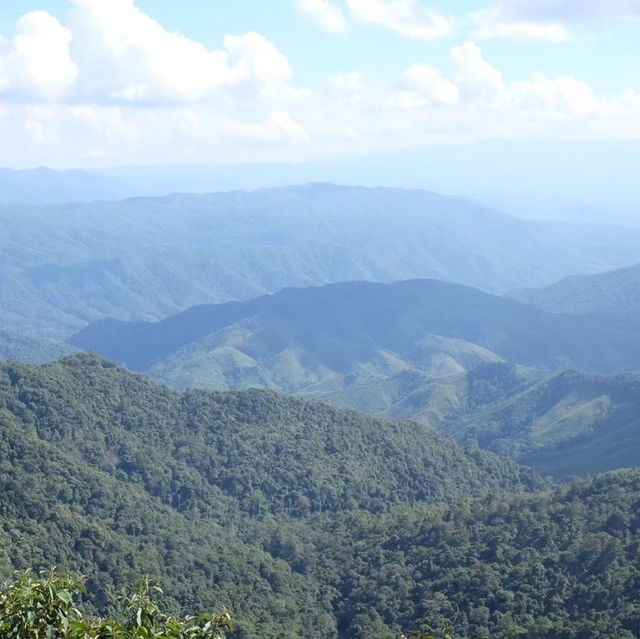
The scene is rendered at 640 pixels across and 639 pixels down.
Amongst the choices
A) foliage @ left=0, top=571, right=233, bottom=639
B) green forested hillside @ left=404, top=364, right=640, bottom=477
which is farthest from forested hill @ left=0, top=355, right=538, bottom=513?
foliage @ left=0, top=571, right=233, bottom=639

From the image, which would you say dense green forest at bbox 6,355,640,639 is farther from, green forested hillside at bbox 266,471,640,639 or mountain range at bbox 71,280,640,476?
mountain range at bbox 71,280,640,476

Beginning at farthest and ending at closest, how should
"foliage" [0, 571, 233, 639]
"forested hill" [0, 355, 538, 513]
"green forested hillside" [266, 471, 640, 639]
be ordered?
"forested hill" [0, 355, 538, 513]
"green forested hillside" [266, 471, 640, 639]
"foliage" [0, 571, 233, 639]

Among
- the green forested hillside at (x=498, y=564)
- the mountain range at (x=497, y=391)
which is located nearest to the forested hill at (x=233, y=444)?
the green forested hillside at (x=498, y=564)

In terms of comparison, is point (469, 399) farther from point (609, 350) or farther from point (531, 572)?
point (531, 572)

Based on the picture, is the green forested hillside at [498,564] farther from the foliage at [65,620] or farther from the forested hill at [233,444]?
the foliage at [65,620]

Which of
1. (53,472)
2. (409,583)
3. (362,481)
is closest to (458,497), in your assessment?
(362,481)

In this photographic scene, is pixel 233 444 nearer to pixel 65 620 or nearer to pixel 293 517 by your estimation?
pixel 293 517
